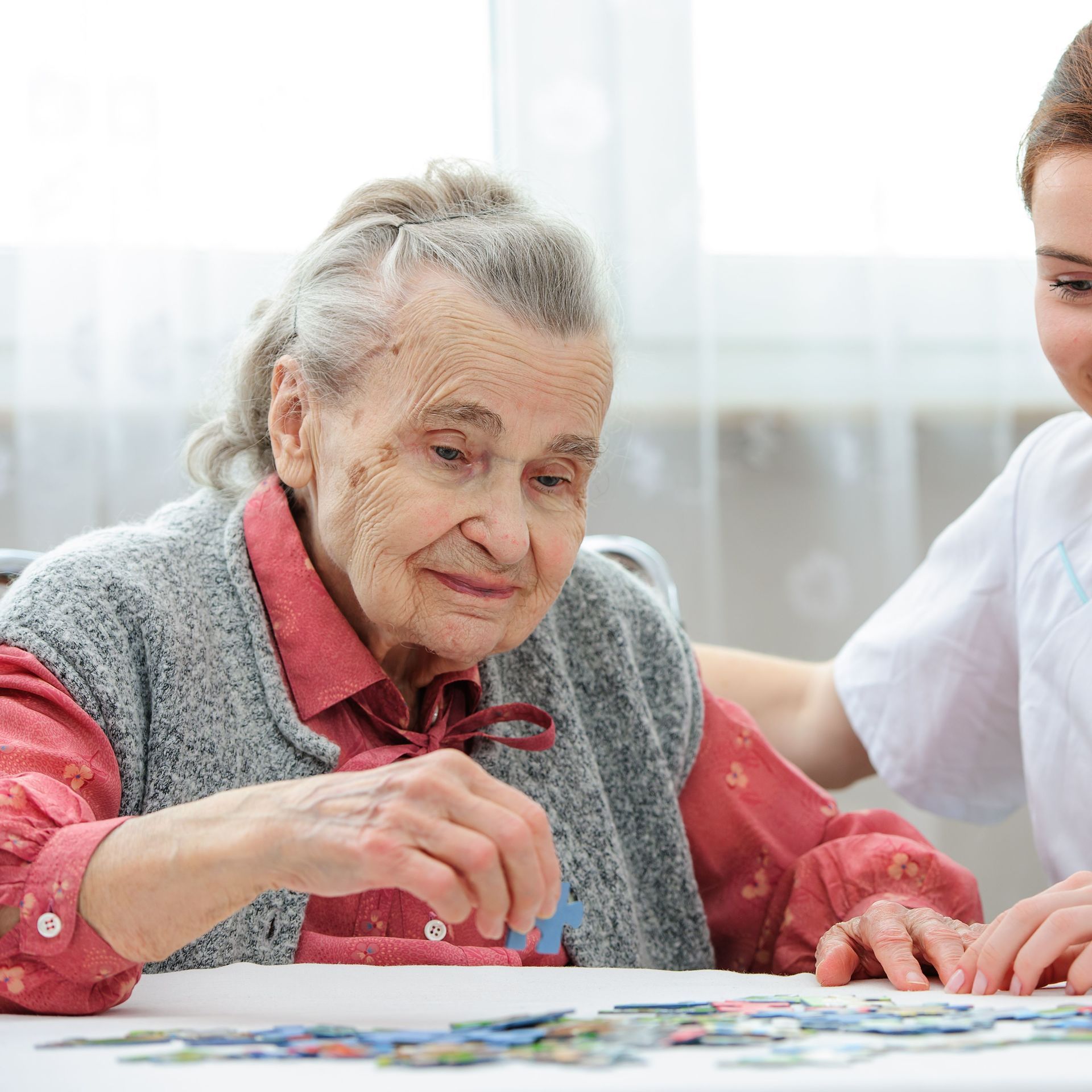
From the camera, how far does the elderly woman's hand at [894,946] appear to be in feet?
3.31

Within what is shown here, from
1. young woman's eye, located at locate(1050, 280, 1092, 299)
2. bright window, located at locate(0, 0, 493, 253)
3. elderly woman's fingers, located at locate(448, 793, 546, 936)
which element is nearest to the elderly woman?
elderly woman's fingers, located at locate(448, 793, 546, 936)

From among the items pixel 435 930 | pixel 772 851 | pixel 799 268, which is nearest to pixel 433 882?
pixel 435 930

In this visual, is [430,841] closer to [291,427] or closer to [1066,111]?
[291,427]

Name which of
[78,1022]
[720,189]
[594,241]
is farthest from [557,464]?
[720,189]

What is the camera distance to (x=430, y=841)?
0.75 metres

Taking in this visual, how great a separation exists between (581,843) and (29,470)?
979mm

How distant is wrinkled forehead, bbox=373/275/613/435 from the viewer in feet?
3.66

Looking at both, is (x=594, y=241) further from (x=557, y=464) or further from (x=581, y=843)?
(x=581, y=843)

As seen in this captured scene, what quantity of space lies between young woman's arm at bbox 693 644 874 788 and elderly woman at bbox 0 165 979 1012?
169 mm

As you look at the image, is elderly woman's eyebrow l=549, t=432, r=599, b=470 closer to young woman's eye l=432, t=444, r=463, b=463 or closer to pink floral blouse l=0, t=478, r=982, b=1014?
young woman's eye l=432, t=444, r=463, b=463

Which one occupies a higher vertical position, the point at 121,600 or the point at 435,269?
the point at 435,269

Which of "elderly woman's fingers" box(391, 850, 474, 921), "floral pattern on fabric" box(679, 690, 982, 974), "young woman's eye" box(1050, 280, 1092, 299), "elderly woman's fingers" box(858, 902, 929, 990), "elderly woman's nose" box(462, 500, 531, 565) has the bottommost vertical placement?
"floral pattern on fabric" box(679, 690, 982, 974)

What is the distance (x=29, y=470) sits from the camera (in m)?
1.79

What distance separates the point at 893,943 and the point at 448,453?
547 millimetres
